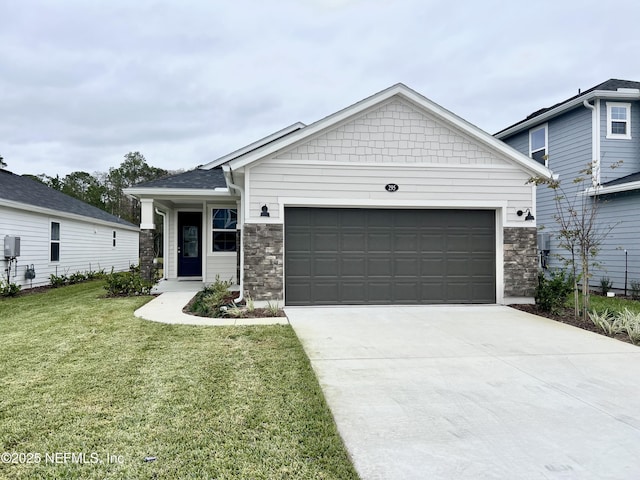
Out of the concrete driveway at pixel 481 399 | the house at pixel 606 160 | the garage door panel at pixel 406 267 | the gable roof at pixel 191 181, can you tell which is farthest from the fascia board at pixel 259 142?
the concrete driveway at pixel 481 399

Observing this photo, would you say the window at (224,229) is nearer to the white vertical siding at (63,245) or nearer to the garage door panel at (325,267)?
the garage door panel at (325,267)

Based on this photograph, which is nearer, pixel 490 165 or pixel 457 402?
pixel 457 402

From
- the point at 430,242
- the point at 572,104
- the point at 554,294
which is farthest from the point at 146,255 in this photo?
the point at 572,104

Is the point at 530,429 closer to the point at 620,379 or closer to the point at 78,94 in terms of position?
the point at 620,379

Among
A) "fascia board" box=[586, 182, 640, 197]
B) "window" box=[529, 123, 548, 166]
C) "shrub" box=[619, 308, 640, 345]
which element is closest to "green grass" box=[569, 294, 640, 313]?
"shrub" box=[619, 308, 640, 345]

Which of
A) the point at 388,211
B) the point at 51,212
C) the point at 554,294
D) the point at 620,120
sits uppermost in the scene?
the point at 620,120

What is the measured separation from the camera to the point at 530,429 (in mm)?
3082

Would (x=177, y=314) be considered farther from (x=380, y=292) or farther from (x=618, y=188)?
(x=618, y=188)

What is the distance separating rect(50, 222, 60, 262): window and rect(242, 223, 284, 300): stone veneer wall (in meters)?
9.77

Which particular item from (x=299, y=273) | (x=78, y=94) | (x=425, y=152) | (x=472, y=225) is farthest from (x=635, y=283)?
(x=78, y=94)

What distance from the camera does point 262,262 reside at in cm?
834

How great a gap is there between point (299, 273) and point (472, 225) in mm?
4051

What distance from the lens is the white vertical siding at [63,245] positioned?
12098 mm

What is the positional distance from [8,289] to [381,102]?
10973 mm
